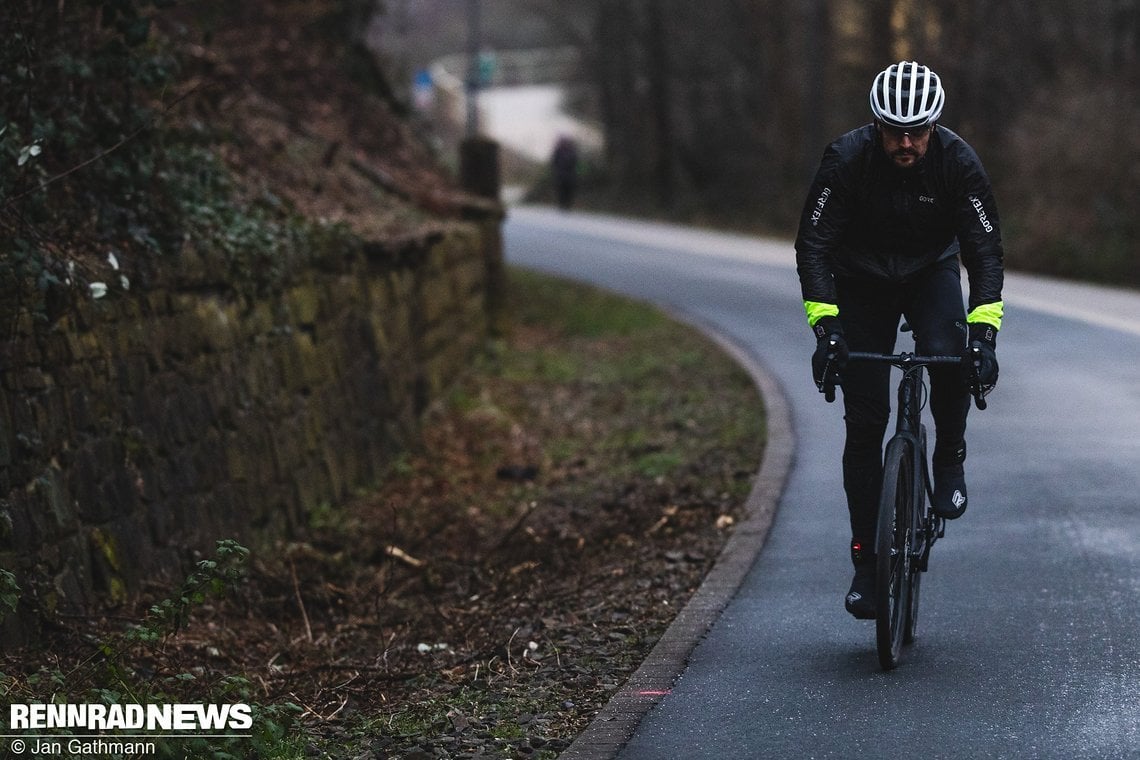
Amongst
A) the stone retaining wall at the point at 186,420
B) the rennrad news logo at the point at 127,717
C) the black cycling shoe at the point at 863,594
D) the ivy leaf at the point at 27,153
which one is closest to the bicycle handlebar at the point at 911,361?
the black cycling shoe at the point at 863,594

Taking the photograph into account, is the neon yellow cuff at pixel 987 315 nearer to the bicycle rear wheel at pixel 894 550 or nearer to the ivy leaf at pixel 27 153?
the bicycle rear wheel at pixel 894 550

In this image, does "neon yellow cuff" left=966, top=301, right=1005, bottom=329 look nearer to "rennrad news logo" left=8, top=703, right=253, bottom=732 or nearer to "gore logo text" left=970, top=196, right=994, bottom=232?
"gore logo text" left=970, top=196, right=994, bottom=232

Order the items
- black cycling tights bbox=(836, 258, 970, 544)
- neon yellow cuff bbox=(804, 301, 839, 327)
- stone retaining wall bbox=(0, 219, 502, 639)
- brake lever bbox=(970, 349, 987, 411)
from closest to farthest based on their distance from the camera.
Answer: brake lever bbox=(970, 349, 987, 411), neon yellow cuff bbox=(804, 301, 839, 327), black cycling tights bbox=(836, 258, 970, 544), stone retaining wall bbox=(0, 219, 502, 639)

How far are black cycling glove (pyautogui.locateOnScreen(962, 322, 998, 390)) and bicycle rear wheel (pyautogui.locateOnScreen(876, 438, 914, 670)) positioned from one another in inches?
15.6

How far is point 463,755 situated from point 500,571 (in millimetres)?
3511

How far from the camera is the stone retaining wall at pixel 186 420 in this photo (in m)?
7.28

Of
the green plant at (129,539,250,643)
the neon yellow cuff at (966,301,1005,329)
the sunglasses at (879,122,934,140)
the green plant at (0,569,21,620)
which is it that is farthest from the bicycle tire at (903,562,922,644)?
the green plant at (0,569,21,620)

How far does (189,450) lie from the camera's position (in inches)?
351

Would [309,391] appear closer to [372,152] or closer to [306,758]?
[306,758]

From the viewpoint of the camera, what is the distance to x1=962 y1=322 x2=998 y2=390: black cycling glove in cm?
653

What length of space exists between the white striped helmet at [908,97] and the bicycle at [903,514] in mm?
824

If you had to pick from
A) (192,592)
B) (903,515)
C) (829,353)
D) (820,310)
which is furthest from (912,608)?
(192,592)

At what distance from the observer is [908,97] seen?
6.45 metres

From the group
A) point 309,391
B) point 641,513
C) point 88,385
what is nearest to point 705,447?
point 641,513
